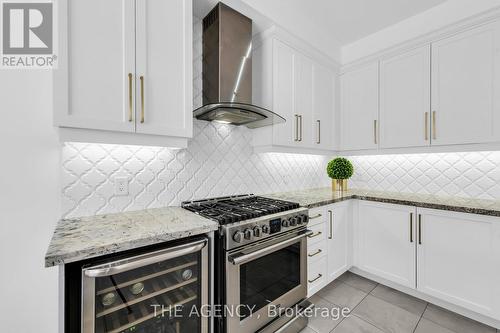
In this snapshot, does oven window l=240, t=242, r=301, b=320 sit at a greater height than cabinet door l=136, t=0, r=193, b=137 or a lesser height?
lesser

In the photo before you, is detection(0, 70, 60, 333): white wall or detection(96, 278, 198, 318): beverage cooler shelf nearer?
detection(96, 278, 198, 318): beverage cooler shelf

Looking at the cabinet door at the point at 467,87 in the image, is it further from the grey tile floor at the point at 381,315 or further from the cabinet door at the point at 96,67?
the cabinet door at the point at 96,67

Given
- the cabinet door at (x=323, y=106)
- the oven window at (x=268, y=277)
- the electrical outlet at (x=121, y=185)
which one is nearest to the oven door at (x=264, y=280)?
the oven window at (x=268, y=277)

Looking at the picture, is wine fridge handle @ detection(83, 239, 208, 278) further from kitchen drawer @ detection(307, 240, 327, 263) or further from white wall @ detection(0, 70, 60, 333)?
kitchen drawer @ detection(307, 240, 327, 263)

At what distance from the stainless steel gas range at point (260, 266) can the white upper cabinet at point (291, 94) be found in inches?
29.0

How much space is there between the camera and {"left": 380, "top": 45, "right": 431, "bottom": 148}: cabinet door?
2.25 metres

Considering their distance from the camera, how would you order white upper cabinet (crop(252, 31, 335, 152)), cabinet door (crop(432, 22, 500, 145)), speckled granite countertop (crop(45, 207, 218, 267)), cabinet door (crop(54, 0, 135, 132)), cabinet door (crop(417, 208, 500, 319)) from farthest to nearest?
white upper cabinet (crop(252, 31, 335, 152)) < cabinet door (crop(432, 22, 500, 145)) < cabinet door (crop(417, 208, 500, 319)) < cabinet door (crop(54, 0, 135, 132)) < speckled granite countertop (crop(45, 207, 218, 267))

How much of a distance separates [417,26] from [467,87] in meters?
0.84

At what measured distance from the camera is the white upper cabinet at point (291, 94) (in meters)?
2.10

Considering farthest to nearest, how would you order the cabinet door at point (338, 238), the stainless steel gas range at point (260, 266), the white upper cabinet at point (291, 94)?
the cabinet door at point (338, 238) → the white upper cabinet at point (291, 94) → the stainless steel gas range at point (260, 266)

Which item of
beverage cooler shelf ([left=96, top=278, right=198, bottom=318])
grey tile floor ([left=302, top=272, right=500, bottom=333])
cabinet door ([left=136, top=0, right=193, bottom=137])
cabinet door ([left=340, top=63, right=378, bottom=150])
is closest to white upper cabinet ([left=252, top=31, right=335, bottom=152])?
cabinet door ([left=340, top=63, right=378, bottom=150])

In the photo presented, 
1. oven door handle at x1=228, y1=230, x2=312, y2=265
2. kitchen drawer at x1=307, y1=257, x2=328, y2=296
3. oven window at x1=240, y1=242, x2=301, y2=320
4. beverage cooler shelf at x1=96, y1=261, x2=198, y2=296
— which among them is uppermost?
beverage cooler shelf at x1=96, y1=261, x2=198, y2=296

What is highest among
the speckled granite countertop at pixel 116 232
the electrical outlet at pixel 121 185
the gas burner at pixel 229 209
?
the electrical outlet at pixel 121 185

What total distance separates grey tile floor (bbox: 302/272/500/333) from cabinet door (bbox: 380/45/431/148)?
1544mm
